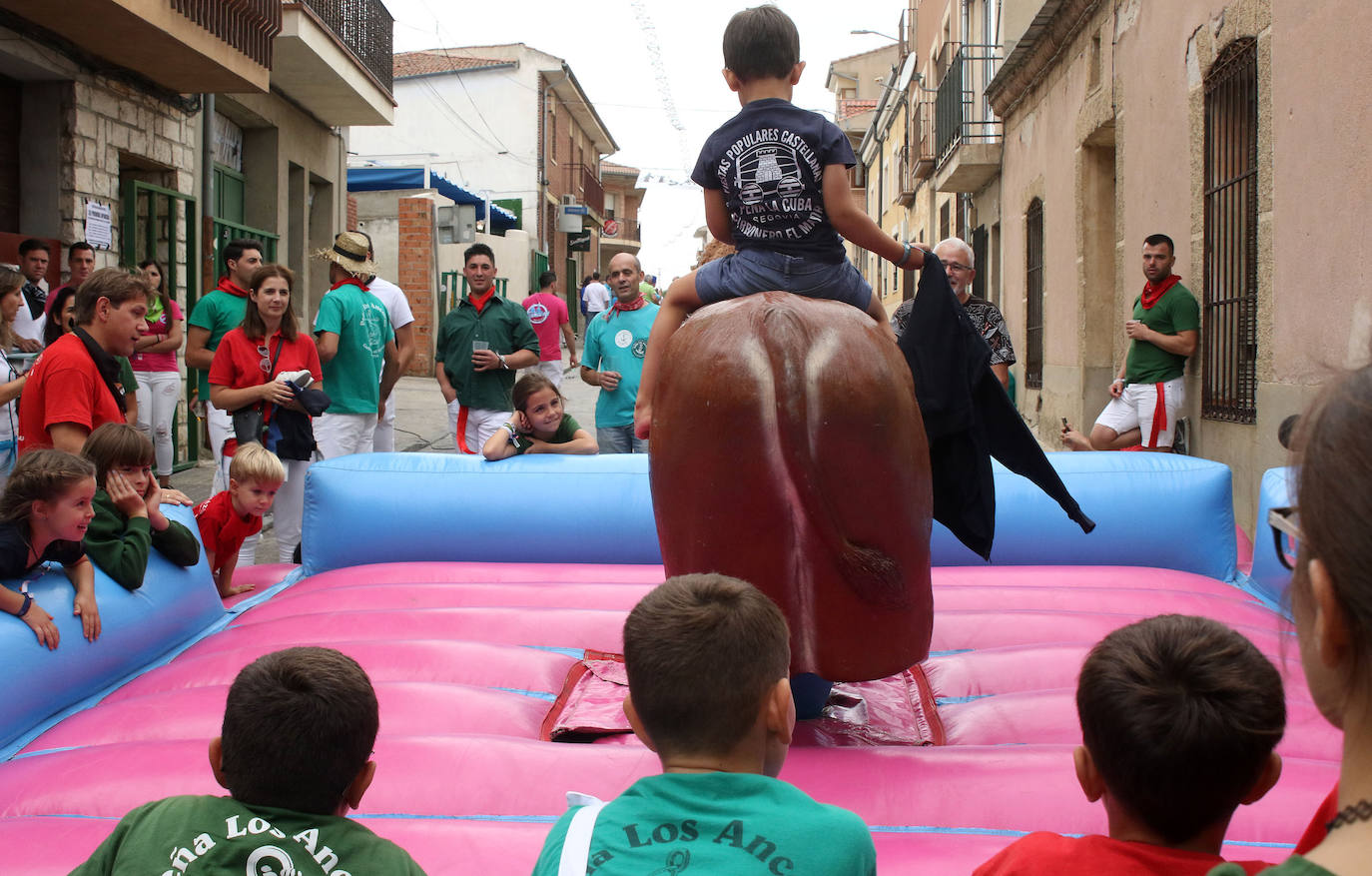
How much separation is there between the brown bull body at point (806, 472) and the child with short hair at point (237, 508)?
2.24 meters

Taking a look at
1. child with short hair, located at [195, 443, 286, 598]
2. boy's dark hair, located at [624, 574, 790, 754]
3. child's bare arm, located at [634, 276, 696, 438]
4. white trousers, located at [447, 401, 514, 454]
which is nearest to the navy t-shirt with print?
child's bare arm, located at [634, 276, 696, 438]

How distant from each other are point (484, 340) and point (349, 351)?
80cm

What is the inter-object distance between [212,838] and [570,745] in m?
1.11

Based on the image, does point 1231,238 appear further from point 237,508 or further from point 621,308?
point 237,508

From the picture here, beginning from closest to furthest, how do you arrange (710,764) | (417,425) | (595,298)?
(710,764)
(417,425)
(595,298)

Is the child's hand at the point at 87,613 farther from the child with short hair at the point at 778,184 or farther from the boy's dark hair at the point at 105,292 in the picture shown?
the child with short hair at the point at 778,184

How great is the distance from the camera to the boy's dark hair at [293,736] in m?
1.75

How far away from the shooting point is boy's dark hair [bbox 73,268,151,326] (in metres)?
4.20

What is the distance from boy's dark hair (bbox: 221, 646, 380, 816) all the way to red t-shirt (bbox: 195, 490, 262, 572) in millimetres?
2861

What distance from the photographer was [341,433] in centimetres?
615

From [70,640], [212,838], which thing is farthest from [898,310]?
[212,838]

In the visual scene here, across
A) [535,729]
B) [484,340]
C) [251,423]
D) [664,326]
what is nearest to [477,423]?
[484,340]

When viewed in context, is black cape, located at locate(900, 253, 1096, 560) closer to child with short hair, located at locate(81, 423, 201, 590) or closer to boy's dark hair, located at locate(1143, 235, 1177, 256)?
child with short hair, located at locate(81, 423, 201, 590)

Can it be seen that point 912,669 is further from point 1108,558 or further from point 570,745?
point 1108,558
